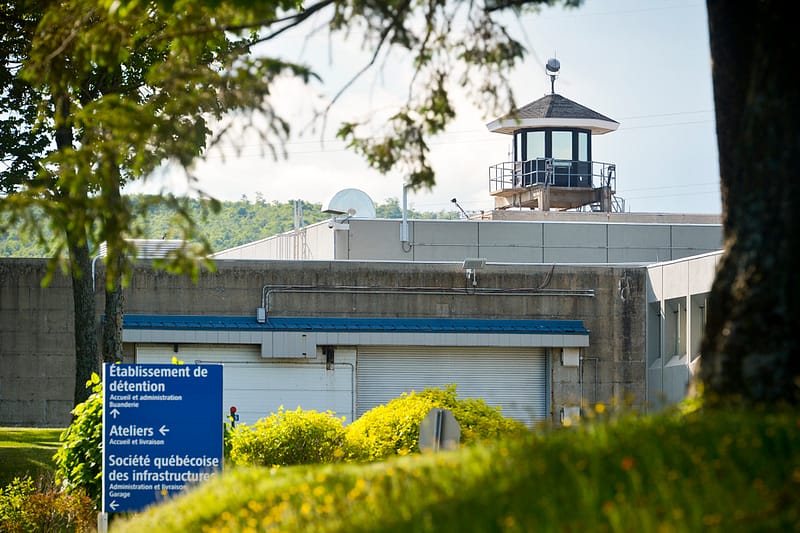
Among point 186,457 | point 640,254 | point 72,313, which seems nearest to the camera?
point 186,457

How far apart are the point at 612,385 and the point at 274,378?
10.5m

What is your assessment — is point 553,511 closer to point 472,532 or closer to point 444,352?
point 472,532

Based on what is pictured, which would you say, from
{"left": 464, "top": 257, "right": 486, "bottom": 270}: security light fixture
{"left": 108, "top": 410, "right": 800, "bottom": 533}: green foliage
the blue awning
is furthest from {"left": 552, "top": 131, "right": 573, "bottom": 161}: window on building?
{"left": 108, "top": 410, "right": 800, "bottom": 533}: green foliage

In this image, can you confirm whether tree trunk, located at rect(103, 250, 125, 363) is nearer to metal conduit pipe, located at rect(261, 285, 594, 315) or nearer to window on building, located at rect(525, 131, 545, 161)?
metal conduit pipe, located at rect(261, 285, 594, 315)

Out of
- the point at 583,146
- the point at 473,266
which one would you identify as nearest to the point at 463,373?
the point at 473,266

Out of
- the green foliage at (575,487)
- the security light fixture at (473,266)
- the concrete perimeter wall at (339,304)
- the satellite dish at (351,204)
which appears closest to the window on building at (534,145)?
the satellite dish at (351,204)

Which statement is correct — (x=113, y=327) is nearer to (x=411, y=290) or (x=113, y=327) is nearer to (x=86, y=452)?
(x=411, y=290)

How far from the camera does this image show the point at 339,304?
3847cm

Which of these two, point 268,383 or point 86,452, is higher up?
point 86,452

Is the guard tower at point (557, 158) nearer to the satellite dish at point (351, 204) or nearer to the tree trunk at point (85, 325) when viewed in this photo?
the satellite dish at point (351, 204)

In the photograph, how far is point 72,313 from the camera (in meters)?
37.5

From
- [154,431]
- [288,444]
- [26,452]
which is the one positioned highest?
[154,431]

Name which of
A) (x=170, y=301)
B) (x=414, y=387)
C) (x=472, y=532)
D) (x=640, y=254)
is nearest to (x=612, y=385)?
(x=414, y=387)

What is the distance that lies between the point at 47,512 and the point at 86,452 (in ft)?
5.24
